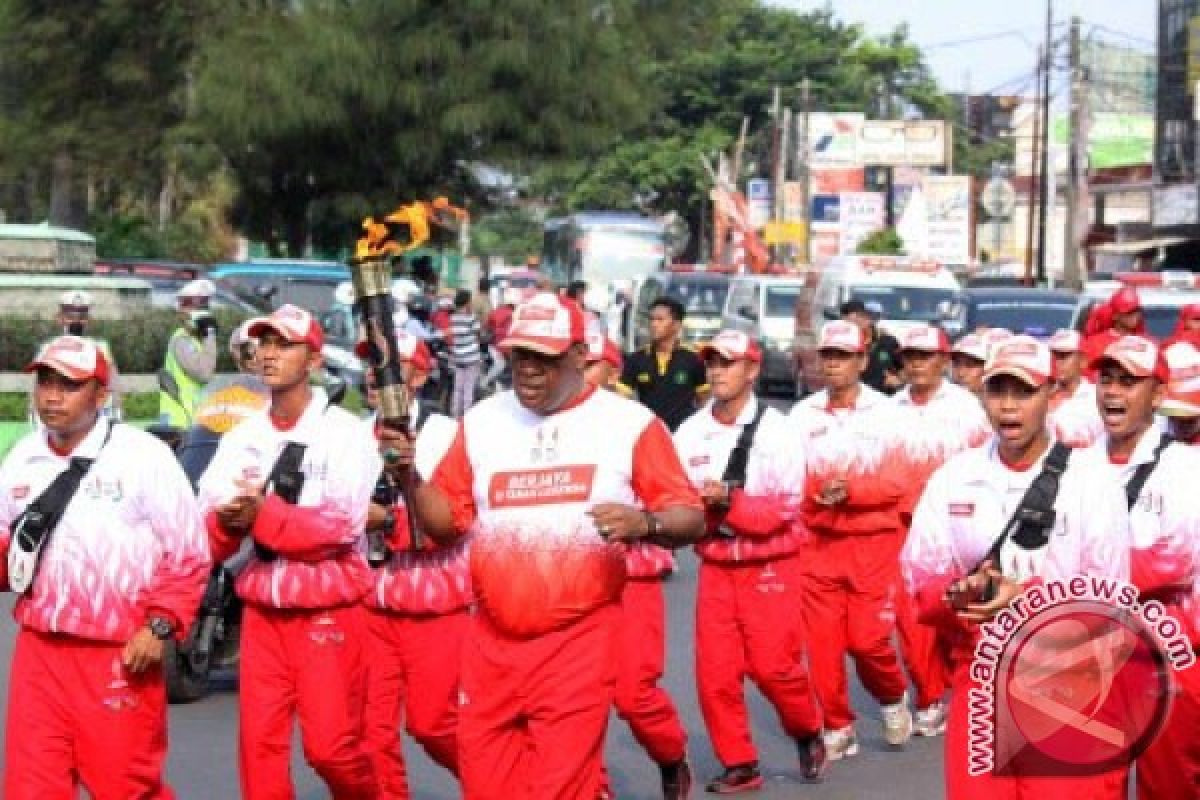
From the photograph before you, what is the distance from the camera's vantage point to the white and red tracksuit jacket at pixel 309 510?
9078 millimetres

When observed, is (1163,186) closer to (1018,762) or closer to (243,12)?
(243,12)

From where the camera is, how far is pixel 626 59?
36469mm

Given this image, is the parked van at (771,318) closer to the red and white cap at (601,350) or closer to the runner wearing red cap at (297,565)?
the red and white cap at (601,350)

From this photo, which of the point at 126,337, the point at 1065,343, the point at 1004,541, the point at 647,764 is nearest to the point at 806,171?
the point at 126,337

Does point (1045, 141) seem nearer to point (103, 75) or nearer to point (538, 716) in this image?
point (103, 75)

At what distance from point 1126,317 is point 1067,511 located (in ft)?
27.9

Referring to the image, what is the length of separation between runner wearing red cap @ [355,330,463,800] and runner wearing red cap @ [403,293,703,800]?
1.77m

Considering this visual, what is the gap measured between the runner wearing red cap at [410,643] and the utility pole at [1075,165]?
4694 cm

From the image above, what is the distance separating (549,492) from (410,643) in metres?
2.14

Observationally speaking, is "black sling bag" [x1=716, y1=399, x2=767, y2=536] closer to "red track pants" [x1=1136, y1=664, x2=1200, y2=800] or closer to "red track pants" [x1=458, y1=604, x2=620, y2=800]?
"red track pants" [x1=1136, y1=664, x2=1200, y2=800]

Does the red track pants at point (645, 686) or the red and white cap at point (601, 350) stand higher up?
the red and white cap at point (601, 350)

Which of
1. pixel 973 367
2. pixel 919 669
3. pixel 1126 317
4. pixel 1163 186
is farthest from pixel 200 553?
pixel 1163 186

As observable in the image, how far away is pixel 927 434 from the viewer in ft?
42.7

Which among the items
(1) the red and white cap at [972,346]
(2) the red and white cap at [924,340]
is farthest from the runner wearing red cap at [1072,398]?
(2) the red and white cap at [924,340]
